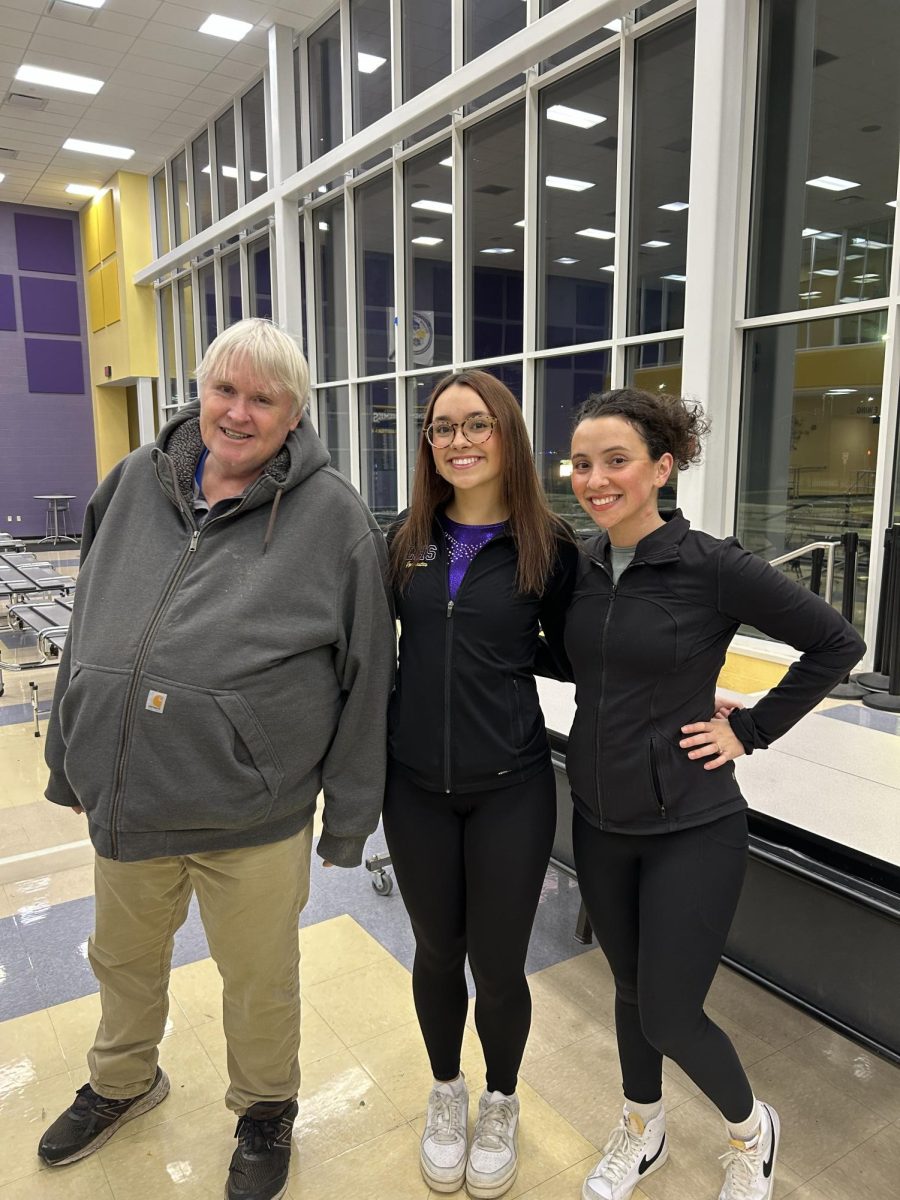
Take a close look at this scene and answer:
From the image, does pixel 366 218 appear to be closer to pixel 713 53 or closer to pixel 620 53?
pixel 620 53

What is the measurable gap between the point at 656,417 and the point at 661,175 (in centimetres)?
455

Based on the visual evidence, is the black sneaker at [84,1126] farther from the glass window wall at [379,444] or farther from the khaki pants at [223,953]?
the glass window wall at [379,444]

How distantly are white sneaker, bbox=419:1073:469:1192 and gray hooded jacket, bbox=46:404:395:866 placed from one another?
2.14 feet

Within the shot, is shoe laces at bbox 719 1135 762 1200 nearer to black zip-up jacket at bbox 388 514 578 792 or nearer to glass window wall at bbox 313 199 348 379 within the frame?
black zip-up jacket at bbox 388 514 578 792

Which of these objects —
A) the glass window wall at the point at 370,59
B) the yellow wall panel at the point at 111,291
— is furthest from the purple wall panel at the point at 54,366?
the glass window wall at the point at 370,59

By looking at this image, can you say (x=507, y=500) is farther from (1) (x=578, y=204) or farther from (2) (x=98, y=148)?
(2) (x=98, y=148)

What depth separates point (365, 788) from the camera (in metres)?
1.64

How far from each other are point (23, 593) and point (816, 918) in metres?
7.04

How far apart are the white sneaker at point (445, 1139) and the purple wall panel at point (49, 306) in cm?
1679

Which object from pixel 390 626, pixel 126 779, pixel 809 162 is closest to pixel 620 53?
pixel 809 162

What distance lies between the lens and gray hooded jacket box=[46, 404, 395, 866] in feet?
4.91

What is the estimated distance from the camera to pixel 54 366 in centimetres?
1571

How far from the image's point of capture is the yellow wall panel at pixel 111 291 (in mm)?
14336

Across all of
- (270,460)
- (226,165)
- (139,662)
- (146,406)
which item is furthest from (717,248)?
(146,406)
